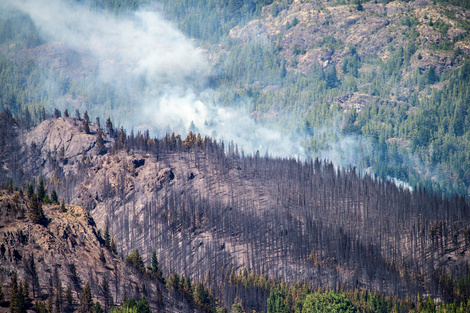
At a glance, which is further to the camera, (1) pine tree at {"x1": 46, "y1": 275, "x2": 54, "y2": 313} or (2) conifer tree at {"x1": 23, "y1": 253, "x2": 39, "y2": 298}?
(2) conifer tree at {"x1": 23, "y1": 253, "x2": 39, "y2": 298}

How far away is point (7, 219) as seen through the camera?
17400 cm

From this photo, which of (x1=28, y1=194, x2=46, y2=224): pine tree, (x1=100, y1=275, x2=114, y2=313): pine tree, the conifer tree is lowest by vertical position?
(x1=100, y1=275, x2=114, y2=313): pine tree

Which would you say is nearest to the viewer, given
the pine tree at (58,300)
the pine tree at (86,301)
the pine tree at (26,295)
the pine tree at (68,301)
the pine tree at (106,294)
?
the pine tree at (26,295)

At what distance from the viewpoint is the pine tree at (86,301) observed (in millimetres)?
161250

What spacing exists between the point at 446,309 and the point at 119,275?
262 feet

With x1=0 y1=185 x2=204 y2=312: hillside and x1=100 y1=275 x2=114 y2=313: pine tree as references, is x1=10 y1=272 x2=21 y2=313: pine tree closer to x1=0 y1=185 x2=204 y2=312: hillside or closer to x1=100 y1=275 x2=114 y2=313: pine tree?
x1=0 y1=185 x2=204 y2=312: hillside

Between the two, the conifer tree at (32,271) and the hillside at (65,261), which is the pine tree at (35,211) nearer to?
the hillside at (65,261)

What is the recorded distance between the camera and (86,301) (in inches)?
6383

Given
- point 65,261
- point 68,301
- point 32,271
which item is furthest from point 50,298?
point 65,261

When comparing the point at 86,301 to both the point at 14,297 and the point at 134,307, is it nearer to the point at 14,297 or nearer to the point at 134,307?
the point at 134,307

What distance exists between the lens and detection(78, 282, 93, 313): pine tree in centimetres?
16125

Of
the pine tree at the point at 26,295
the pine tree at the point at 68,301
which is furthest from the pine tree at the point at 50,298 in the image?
the pine tree at the point at 26,295

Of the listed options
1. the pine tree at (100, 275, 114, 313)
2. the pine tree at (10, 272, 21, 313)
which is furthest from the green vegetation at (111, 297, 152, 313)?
the pine tree at (10, 272, 21, 313)

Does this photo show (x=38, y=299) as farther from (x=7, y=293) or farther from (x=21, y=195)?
(x=21, y=195)
